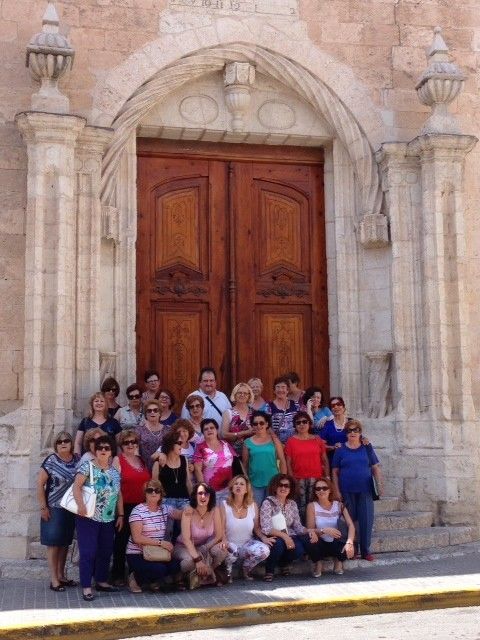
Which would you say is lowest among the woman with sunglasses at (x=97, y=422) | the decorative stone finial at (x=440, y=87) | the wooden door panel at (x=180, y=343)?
the woman with sunglasses at (x=97, y=422)

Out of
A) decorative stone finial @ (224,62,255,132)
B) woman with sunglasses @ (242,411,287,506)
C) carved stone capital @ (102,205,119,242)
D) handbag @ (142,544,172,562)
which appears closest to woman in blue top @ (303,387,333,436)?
woman with sunglasses @ (242,411,287,506)

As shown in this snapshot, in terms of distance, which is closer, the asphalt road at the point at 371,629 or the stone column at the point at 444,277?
the asphalt road at the point at 371,629

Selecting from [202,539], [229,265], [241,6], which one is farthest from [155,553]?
[241,6]

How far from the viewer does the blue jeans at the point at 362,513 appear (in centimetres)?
780

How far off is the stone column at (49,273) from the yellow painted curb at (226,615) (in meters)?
2.60

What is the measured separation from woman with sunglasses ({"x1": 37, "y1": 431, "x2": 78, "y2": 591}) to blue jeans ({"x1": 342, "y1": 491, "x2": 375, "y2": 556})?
7.87 ft

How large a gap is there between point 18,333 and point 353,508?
3653 millimetres

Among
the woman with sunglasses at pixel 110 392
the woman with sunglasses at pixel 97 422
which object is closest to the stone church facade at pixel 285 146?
the woman with sunglasses at pixel 110 392

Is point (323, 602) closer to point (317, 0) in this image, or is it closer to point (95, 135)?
point (95, 135)

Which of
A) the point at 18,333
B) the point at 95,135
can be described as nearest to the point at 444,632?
the point at 18,333

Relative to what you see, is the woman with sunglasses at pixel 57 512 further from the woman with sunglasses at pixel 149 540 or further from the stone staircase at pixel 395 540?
the woman with sunglasses at pixel 149 540

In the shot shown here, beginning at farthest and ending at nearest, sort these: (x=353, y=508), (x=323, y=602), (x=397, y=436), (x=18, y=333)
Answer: (x=397, y=436), (x=18, y=333), (x=353, y=508), (x=323, y=602)

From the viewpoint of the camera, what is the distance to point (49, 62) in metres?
8.79

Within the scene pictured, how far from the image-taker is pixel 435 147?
9.61 meters
